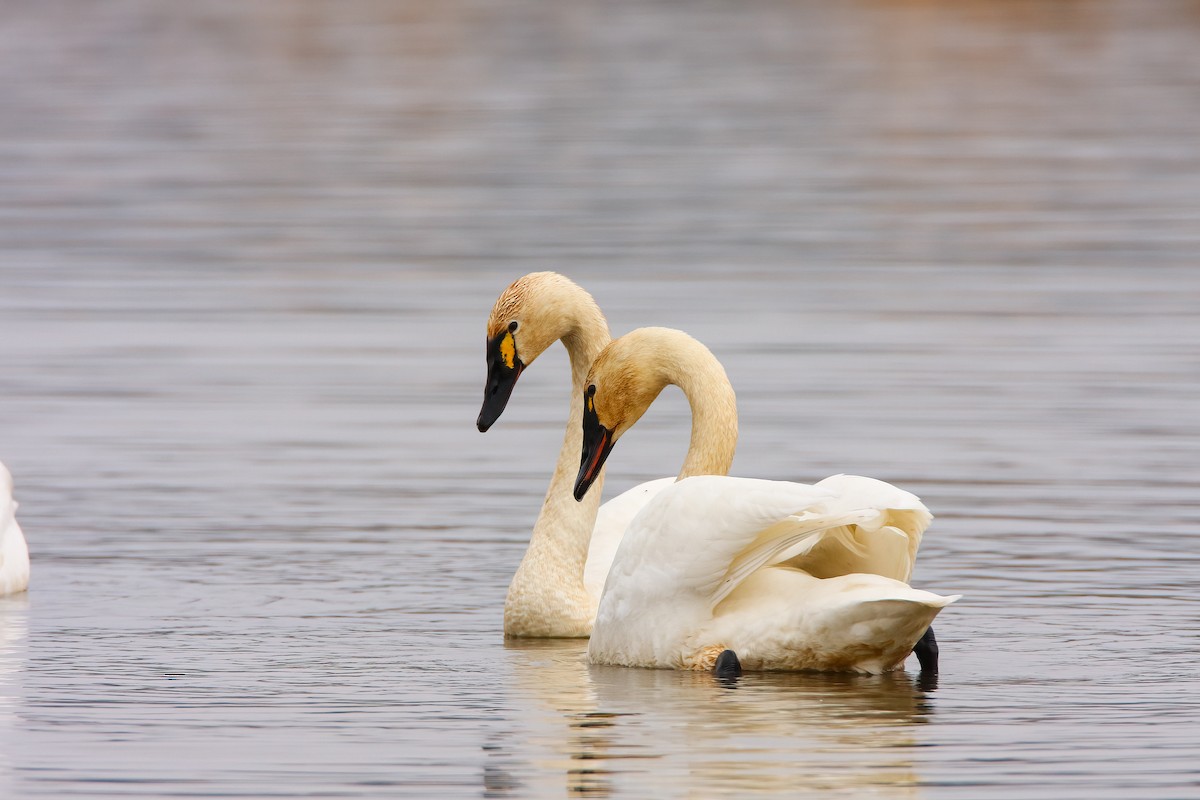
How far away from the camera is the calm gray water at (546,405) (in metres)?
7.77

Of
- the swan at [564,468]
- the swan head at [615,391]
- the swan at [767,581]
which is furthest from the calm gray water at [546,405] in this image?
the swan head at [615,391]

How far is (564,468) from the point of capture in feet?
35.1

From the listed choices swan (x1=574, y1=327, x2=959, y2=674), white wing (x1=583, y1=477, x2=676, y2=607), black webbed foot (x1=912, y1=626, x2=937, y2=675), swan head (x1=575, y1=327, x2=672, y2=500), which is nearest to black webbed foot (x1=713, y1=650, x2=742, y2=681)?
swan (x1=574, y1=327, x2=959, y2=674)

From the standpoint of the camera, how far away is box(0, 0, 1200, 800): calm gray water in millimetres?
7766

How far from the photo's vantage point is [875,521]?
8586 millimetres

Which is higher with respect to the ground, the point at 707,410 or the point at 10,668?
the point at 707,410

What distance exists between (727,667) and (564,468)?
6.98 ft

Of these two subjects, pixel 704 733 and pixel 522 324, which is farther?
pixel 522 324

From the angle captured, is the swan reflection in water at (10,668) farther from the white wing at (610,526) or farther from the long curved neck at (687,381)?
the long curved neck at (687,381)

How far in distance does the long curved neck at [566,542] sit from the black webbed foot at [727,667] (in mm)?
1407

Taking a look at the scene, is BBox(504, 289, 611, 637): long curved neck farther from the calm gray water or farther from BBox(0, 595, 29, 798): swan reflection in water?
BBox(0, 595, 29, 798): swan reflection in water

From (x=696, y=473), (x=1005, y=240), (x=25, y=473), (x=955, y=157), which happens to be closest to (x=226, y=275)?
(x=1005, y=240)

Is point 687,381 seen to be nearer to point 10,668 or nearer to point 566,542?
point 566,542

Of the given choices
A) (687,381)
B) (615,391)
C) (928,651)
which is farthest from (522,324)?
(928,651)
